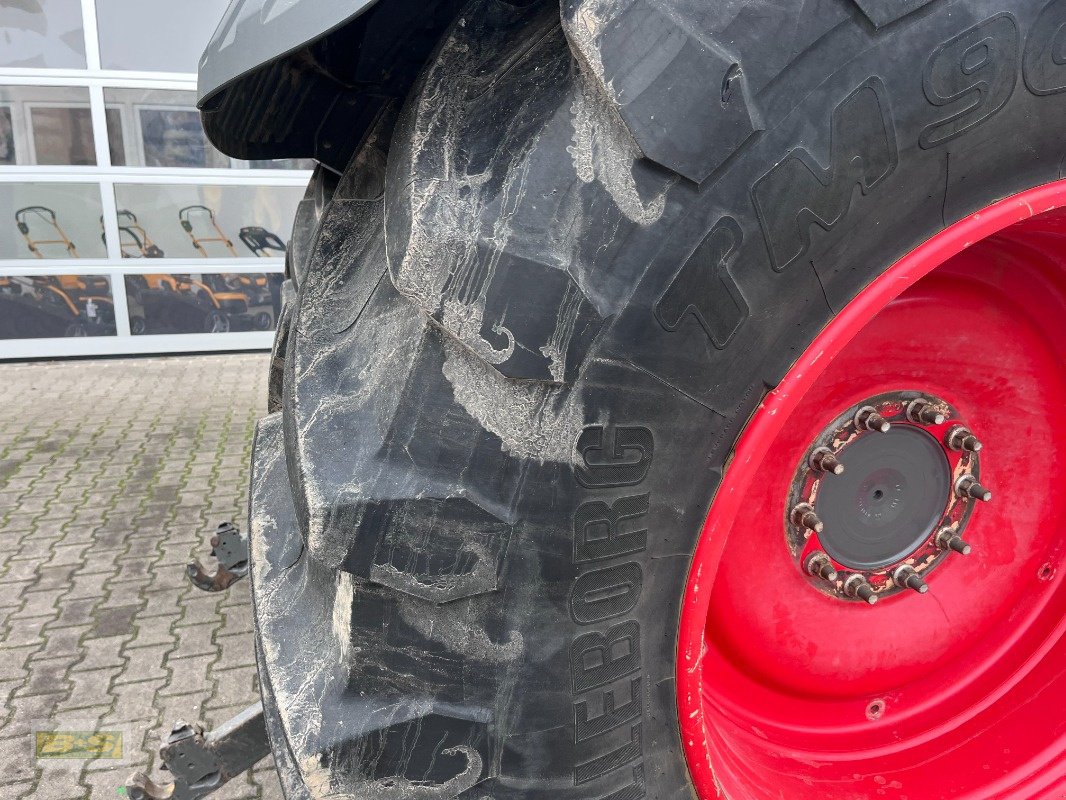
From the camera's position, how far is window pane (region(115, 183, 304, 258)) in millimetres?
5895

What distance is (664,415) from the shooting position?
820 millimetres

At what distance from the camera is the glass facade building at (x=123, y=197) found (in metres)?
5.53

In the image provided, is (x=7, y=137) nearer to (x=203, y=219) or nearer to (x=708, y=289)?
(x=203, y=219)

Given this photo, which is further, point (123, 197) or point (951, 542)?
point (123, 197)

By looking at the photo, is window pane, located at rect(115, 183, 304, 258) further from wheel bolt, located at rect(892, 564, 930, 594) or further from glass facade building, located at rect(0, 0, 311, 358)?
wheel bolt, located at rect(892, 564, 930, 594)

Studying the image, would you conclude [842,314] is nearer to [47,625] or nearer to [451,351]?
[451,351]

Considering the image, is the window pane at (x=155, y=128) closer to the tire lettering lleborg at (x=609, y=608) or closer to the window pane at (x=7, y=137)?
the window pane at (x=7, y=137)

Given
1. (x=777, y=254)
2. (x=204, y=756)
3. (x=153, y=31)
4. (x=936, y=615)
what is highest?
(x=153, y=31)

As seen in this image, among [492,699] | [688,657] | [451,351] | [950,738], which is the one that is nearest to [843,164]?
[451,351]

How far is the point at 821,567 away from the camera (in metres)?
1.18

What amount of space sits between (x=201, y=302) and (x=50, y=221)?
1186 millimetres

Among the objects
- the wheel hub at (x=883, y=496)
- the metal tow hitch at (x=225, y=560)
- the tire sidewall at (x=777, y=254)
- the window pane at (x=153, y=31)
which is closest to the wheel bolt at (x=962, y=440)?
the wheel hub at (x=883, y=496)

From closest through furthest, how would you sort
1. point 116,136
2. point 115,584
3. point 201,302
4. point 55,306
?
1. point 115,584
2. point 116,136
3. point 55,306
4. point 201,302

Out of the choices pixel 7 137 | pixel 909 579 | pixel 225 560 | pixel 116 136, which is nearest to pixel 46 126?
pixel 7 137
